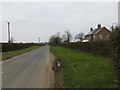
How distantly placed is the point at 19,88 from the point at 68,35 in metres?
102

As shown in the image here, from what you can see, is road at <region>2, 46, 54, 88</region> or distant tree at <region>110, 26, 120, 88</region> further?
road at <region>2, 46, 54, 88</region>

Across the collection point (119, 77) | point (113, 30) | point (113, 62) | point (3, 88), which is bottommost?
point (3, 88)

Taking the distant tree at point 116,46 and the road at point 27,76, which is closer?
the distant tree at point 116,46

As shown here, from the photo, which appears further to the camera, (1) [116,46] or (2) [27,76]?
(2) [27,76]

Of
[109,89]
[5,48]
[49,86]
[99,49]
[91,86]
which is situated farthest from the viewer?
[5,48]

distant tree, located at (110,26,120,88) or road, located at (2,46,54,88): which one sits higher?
distant tree, located at (110,26,120,88)

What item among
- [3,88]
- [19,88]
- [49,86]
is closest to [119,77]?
[49,86]

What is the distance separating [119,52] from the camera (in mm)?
6277

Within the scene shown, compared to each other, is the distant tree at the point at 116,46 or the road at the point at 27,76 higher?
the distant tree at the point at 116,46

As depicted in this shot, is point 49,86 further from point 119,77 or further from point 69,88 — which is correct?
point 119,77

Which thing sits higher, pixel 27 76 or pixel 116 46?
pixel 116 46

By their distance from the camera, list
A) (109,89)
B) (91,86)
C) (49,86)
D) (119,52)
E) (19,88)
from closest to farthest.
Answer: (119,52)
(109,89)
(91,86)
(19,88)
(49,86)

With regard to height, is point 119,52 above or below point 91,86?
above

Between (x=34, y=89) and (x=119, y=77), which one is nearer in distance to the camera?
(x=119, y=77)
